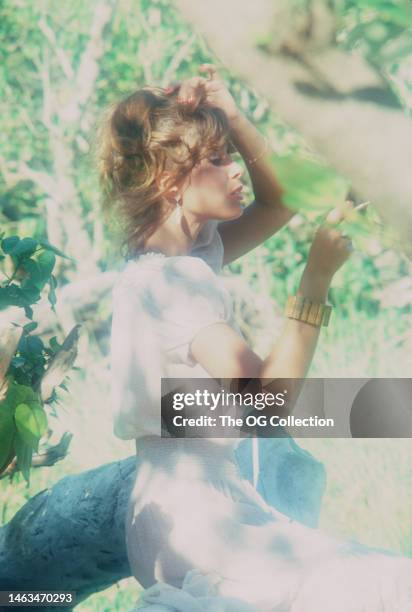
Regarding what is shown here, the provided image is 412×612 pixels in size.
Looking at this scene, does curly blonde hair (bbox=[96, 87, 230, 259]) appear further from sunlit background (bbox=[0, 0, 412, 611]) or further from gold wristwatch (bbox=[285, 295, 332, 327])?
gold wristwatch (bbox=[285, 295, 332, 327])

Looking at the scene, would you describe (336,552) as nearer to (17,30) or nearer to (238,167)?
(238,167)

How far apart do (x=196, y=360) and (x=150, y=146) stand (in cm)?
33

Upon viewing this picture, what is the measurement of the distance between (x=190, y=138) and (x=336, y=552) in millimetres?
634

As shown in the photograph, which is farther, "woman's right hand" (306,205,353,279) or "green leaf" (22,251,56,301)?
"green leaf" (22,251,56,301)

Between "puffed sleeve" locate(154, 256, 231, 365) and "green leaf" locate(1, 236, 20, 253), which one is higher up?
"green leaf" locate(1, 236, 20, 253)

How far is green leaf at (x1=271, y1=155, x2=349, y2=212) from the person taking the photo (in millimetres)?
456

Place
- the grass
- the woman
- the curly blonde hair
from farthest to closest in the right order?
the grass < the curly blonde hair < the woman

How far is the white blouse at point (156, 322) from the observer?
4.16 feet

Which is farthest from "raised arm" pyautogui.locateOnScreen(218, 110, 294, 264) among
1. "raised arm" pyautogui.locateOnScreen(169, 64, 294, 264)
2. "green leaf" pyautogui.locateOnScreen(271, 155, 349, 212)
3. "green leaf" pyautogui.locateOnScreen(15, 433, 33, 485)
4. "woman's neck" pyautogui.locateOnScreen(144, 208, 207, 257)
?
"green leaf" pyautogui.locateOnScreen(271, 155, 349, 212)

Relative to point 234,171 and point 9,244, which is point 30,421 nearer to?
point 9,244

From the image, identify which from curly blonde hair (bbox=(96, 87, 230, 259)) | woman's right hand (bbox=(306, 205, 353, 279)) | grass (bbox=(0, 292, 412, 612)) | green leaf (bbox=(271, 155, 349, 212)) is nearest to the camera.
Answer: green leaf (bbox=(271, 155, 349, 212))

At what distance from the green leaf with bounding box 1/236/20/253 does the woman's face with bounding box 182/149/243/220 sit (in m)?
0.25

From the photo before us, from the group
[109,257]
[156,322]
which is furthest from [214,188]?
[109,257]

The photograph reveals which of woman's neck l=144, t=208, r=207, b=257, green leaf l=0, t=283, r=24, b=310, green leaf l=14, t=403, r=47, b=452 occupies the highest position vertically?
woman's neck l=144, t=208, r=207, b=257
